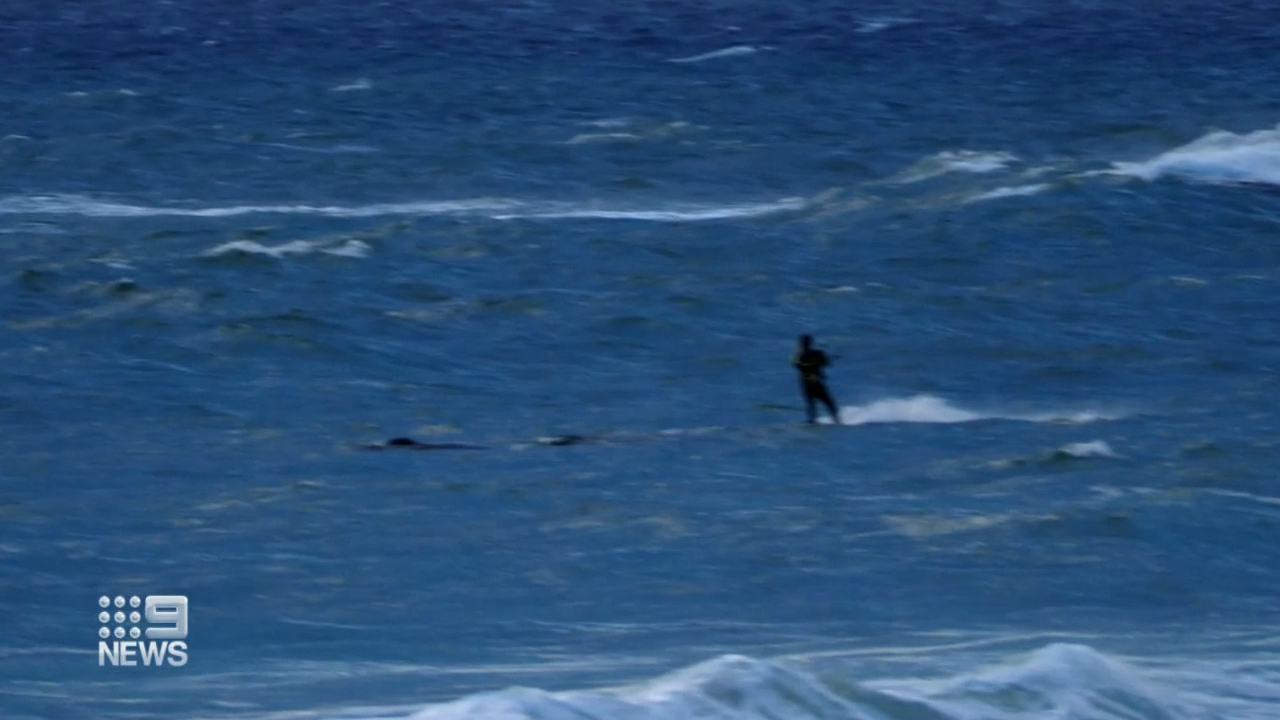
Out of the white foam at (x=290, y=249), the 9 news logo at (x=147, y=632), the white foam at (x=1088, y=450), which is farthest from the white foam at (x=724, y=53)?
the 9 news logo at (x=147, y=632)

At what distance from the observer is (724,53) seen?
201ft

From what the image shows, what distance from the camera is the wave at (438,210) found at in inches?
1475

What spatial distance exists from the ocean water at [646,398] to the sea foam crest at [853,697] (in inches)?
1.3

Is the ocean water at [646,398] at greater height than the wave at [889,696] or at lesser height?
greater

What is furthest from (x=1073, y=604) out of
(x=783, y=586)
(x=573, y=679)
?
(x=573, y=679)

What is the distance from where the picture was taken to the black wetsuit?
2388 centimetres

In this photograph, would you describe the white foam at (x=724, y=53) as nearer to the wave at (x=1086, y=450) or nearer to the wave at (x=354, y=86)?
the wave at (x=354, y=86)

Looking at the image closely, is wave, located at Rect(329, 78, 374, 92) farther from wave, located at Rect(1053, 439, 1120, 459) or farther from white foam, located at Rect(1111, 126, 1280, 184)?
wave, located at Rect(1053, 439, 1120, 459)

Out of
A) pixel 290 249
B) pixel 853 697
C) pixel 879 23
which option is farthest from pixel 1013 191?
pixel 879 23

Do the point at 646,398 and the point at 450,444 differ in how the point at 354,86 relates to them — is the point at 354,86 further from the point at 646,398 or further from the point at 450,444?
the point at 450,444

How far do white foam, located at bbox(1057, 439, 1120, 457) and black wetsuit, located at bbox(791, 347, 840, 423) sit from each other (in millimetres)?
2731

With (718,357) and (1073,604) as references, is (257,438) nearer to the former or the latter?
(718,357)

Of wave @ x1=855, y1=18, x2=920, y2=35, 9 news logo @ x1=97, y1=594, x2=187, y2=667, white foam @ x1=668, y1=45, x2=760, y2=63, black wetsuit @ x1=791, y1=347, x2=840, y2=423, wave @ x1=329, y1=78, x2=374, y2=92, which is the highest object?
wave @ x1=855, y1=18, x2=920, y2=35

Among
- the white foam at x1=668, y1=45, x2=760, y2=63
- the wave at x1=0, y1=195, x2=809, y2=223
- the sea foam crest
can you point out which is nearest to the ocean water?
the sea foam crest
